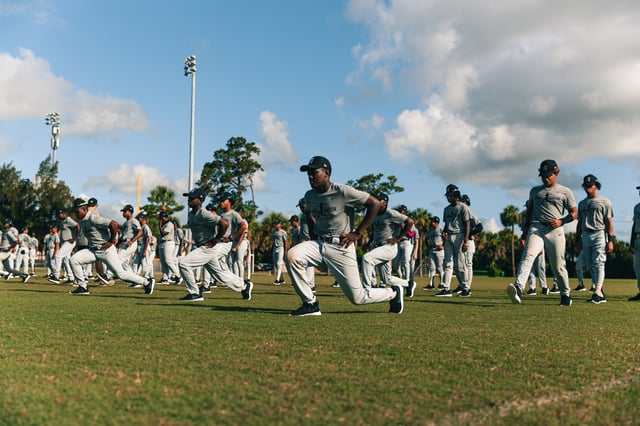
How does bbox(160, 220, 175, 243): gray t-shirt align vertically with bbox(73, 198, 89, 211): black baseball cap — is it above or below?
below

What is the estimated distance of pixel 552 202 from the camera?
935cm

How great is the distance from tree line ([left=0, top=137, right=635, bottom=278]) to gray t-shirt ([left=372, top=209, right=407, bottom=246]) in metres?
35.1

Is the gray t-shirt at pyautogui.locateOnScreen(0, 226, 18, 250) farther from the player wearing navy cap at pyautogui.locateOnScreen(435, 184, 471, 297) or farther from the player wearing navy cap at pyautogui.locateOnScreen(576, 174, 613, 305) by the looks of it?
the player wearing navy cap at pyautogui.locateOnScreen(576, 174, 613, 305)

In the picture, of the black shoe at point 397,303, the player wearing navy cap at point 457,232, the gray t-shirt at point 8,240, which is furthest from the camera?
the gray t-shirt at point 8,240

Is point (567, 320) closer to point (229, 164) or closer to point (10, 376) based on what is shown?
point (10, 376)

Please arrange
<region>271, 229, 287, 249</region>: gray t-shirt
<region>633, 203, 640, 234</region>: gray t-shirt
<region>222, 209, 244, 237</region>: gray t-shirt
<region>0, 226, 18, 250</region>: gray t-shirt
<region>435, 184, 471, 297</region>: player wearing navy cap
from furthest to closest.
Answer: <region>271, 229, 287, 249</region>: gray t-shirt
<region>0, 226, 18, 250</region>: gray t-shirt
<region>222, 209, 244, 237</region>: gray t-shirt
<region>435, 184, 471, 297</region>: player wearing navy cap
<region>633, 203, 640, 234</region>: gray t-shirt

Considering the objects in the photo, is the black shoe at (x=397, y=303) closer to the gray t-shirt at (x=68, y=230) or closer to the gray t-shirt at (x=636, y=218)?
the gray t-shirt at (x=636, y=218)

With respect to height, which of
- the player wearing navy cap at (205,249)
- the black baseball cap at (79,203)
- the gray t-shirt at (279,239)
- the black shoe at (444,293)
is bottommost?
the black shoe at (444,293)

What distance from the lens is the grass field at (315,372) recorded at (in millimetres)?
2838

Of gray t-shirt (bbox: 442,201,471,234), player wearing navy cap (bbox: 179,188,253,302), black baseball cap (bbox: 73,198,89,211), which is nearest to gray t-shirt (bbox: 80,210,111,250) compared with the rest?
black baseball cap (bbox: 73,198,89,211)

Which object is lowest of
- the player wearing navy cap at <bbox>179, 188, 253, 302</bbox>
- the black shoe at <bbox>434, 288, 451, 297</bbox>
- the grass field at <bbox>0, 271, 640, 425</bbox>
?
the grass field at <bbox>0, 271, 640, 425</bbox>

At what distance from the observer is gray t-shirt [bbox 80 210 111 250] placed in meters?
12.6

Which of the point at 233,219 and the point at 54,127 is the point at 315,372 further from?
the point at 54,127

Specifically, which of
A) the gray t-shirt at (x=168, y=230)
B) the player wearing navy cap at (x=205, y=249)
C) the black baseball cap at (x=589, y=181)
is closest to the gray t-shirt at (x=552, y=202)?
the black baseball cap at (x=589, y=181)
